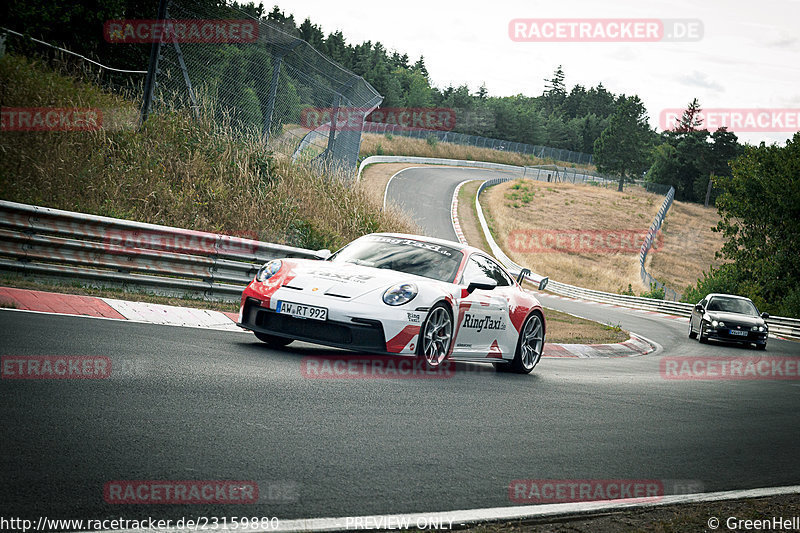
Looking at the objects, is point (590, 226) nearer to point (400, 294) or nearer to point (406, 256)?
point (406, 256)

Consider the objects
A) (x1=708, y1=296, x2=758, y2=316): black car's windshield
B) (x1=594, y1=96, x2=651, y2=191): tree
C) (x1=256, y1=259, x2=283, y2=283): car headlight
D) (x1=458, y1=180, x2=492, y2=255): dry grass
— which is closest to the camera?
(x1=256, y1=259, x2=283, y2=283): car headlight

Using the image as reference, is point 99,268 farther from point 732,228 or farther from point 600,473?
point 732,228

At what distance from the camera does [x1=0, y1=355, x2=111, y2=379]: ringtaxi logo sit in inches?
216

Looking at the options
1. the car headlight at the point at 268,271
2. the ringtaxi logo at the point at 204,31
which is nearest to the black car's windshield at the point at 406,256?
the car headlight at the point at 268,271

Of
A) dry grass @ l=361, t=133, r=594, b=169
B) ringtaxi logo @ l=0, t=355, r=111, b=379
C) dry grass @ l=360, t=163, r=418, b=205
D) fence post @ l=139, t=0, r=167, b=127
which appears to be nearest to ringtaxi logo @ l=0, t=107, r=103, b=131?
fence post @ l=139, t=0, r=167, b=127

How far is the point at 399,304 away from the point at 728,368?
959cm

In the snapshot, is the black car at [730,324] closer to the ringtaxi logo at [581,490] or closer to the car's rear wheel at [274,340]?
the car's rear wheel at [274,340]

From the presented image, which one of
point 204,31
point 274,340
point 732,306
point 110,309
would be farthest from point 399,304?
point 732,306

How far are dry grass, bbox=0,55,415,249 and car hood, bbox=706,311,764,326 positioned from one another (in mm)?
10755

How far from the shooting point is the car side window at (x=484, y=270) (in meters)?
9.45

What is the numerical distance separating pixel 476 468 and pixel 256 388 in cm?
204

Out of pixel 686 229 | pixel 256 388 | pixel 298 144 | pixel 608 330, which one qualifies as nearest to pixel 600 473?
pixel 256 388

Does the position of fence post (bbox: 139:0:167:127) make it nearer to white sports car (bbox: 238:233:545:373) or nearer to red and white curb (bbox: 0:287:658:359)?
red and white curb (bbox: 0:287:658:359)

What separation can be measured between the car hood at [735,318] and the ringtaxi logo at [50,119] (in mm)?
16056
